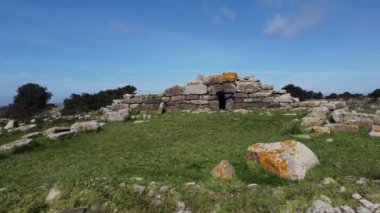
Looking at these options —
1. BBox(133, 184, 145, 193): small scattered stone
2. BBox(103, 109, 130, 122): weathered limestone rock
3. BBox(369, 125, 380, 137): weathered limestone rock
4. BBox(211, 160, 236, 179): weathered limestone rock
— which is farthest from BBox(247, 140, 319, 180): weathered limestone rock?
BBox(103, 109, 130, 122): weathered limestone rock

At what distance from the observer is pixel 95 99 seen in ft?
128

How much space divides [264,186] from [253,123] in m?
9.09

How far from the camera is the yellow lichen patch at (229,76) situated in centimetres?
2522

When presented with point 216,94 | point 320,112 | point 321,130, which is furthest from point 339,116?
point 216,94

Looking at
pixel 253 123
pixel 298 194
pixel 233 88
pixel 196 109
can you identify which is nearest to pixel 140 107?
pixel 196 109

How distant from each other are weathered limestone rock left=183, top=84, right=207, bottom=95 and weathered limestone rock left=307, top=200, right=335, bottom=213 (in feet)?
58.3

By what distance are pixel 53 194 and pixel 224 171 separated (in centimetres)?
401

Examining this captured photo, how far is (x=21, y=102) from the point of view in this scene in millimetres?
37562

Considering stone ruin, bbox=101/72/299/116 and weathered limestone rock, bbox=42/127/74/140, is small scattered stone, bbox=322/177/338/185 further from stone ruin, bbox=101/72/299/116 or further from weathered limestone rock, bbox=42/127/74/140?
stone ruin, bbox=101/72/299/116

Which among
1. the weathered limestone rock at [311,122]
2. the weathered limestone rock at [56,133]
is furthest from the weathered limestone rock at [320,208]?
the weathered limestone rock at [56,133]

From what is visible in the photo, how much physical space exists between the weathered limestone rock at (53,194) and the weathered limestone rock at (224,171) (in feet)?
12.1

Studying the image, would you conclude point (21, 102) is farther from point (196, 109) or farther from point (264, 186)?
point (264, 186)

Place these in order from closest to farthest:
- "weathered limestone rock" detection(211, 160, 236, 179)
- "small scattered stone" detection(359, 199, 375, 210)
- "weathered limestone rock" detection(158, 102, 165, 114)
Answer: "small scattered stone" detection(359, 199, 375, 210) < "weathered limestone rock" detection(211, 160, 236, 179) < "weathered limestone rock" detection(158, 102, 165, 114)

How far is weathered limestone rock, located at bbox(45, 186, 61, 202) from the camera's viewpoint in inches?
341
